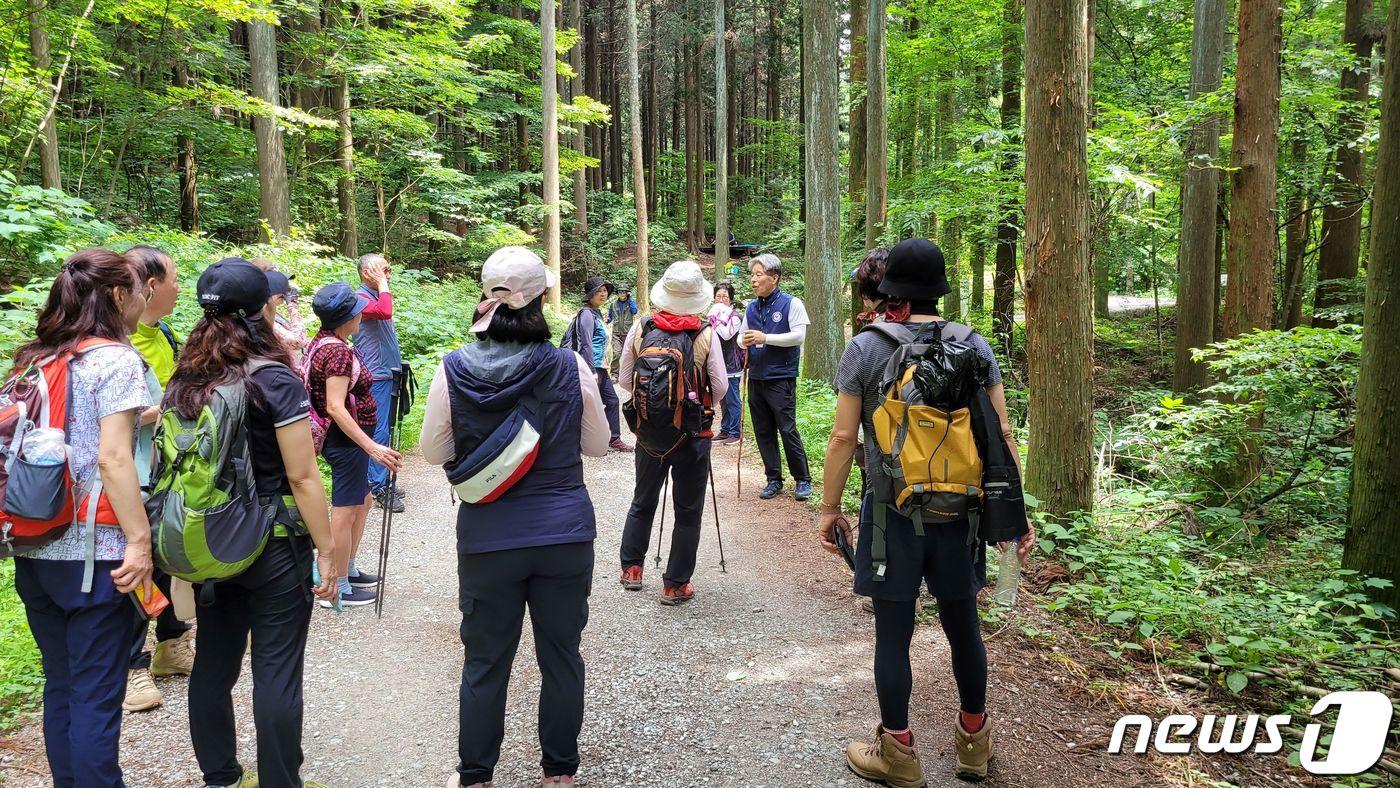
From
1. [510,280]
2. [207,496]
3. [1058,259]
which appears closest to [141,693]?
[207,496]

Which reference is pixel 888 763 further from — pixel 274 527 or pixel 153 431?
pixel 153 431

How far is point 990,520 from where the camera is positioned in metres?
3.11

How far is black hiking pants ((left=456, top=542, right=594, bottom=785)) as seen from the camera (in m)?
2.98

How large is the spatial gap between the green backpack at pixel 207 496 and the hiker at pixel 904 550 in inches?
85.8

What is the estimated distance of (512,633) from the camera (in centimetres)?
304

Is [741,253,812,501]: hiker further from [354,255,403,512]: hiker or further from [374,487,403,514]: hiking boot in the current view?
[374,487,403,514]: hiking boot

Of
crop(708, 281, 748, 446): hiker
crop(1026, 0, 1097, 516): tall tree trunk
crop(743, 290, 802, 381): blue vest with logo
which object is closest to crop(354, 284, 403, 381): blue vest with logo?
crop(708, 281, 748, 446): hiker

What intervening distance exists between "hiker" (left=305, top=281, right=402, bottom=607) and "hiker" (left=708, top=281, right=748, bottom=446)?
3958 mm

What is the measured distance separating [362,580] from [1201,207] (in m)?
11.5

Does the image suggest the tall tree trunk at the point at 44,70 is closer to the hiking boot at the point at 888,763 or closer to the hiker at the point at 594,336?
the hiker at the point at 594,336

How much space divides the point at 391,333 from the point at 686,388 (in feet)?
9.83

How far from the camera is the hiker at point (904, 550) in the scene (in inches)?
124

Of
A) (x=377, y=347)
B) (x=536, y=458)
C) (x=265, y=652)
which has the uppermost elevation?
(x=377, y=347)

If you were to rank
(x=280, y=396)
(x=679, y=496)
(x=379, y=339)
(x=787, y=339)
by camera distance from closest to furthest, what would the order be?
(x=280, y=396) → (x=679, y=496) → (x=379, y=339) → (x=787, y=339)
